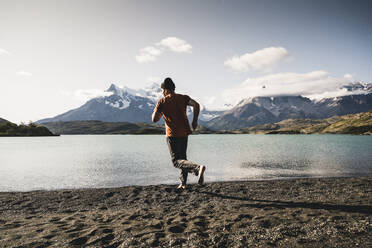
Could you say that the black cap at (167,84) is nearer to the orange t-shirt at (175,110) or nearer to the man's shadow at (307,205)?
the orange t-shirt at (175,110)

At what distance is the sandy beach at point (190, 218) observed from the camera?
6.73m

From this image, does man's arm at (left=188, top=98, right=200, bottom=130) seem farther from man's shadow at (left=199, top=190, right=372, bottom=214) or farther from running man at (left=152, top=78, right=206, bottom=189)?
man's shadow at (left=199, top=190, right=372, bottom=214)

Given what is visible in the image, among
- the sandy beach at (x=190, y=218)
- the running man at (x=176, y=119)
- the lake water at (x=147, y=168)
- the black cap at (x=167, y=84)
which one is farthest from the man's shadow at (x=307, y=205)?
the lake water at (x=147, y=168)

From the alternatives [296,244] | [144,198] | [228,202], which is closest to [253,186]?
[228,202]

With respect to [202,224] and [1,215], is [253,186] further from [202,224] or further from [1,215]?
[1,215]

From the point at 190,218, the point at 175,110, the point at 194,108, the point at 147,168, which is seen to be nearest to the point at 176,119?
the point at 175,110

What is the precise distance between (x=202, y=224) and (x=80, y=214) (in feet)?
17.8

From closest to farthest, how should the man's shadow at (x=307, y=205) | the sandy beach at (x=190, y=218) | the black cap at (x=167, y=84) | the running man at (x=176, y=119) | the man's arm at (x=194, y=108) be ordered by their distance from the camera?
the sandy beach at (x=190, y=218), the man's shadow at (x=307, y=205), the man's arm at (x=194, y=108), the running man at (x=176, y=119), the black cap at (x=167, y=84)

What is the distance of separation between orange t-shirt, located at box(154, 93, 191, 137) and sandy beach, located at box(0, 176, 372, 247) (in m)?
3.62

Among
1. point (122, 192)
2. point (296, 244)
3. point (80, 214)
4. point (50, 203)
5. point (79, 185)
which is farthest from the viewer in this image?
point (79, 185)

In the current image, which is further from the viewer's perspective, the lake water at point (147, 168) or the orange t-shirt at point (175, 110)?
the lake water at point (147, 168)

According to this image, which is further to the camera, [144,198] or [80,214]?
[144,198]

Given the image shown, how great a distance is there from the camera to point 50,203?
1227cm

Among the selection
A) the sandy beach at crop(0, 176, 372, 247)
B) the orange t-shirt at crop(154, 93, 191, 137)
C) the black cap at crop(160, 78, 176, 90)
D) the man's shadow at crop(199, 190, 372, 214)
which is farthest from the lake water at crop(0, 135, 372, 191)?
the black cap at crop(160, 78, 176, 90)
